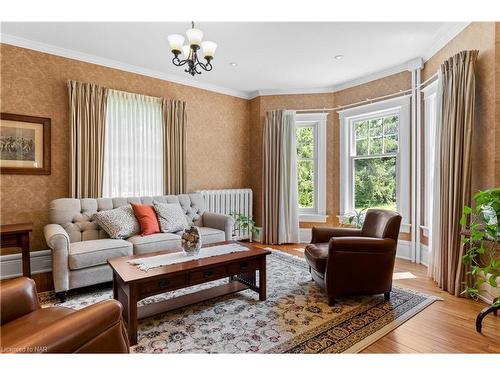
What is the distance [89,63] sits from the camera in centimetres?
352

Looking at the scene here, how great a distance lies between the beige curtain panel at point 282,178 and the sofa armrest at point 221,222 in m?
1.24

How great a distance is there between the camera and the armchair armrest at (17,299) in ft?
4.56

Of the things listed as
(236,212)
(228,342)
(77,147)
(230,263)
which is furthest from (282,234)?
(77,147)

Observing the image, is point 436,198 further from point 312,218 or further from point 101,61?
point 101,61

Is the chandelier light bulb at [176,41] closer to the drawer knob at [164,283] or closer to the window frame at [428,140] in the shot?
the drawer knob at [164,283]

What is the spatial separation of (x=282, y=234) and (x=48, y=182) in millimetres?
3429

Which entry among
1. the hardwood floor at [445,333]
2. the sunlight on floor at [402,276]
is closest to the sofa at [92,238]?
the sunlight on floor at [402,276]

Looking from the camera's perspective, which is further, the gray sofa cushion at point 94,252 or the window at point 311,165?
the window at point 311,165

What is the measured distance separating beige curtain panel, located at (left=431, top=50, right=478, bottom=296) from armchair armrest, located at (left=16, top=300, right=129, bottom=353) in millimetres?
2965

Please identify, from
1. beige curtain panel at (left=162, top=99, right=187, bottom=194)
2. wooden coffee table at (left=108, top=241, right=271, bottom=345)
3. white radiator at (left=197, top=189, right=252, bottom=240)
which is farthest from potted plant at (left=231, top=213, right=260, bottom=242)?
wooden coffee table at (left=108, top=241, right=271, bottom=345)

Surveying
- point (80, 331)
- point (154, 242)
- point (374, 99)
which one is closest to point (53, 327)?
point (80, 331)

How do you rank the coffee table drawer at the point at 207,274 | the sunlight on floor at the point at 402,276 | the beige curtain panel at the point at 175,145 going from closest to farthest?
the coffee table drawer at the point at 207,274, the sunlight on floor at the point at 402,276, the beige curtain panel at the point at 175,145

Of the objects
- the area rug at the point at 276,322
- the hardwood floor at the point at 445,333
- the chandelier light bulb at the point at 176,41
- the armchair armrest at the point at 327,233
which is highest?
the chandelier light bulb at the point at 176,41
